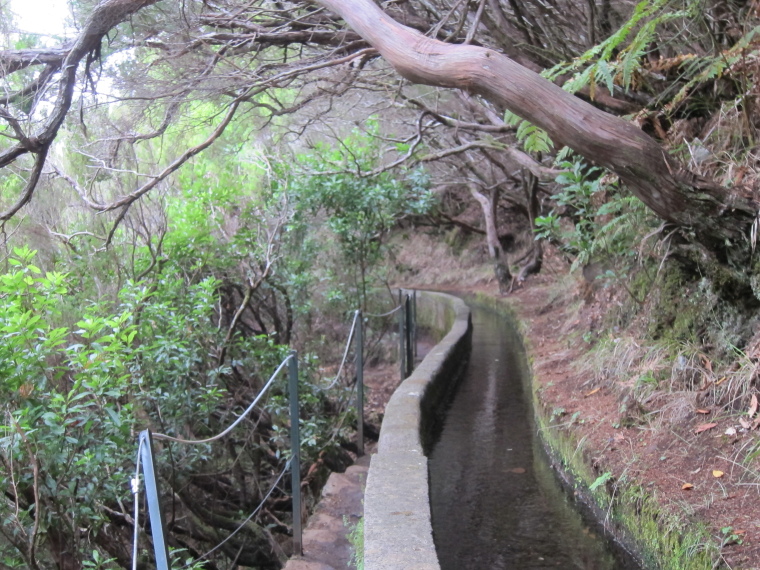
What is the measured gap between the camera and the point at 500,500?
5.10m

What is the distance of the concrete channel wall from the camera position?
129 inches

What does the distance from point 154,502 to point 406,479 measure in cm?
207

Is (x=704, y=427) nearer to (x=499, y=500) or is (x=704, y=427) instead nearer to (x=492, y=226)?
(x=499, y=500)

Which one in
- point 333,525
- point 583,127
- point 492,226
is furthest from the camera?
point 492,226

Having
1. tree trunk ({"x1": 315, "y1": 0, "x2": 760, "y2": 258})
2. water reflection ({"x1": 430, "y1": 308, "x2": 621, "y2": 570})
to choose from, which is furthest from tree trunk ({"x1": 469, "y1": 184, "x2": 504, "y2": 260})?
tree trunk ({"x1": 315, "y1": 0, "x2": 760, "y2": 258})

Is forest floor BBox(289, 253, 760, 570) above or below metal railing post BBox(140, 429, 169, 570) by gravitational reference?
below

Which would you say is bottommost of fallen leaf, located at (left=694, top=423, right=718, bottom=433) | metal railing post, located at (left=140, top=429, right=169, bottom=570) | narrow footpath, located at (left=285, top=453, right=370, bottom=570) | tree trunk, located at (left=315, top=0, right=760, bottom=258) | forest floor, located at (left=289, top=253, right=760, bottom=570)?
narrow footpath, located at (left=285, top=453, right=370, bottom=570)

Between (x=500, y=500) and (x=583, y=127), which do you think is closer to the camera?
(x=583, y=127)

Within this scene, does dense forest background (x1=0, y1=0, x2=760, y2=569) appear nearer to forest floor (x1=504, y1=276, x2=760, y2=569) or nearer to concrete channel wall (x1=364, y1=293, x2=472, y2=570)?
forest floor (x1=504, y1=276, x2=760, y2=569)

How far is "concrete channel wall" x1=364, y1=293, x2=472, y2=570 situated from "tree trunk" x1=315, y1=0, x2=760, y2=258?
238 cm

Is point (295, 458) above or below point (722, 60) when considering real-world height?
below

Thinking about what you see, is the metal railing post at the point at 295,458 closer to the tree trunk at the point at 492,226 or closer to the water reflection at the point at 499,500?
the water reflection at the point at 499,500

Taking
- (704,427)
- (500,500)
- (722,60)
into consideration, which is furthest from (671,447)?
(722,60)

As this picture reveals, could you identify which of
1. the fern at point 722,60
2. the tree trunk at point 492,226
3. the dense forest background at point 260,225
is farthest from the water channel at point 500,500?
the tree trunk at point 492,226
